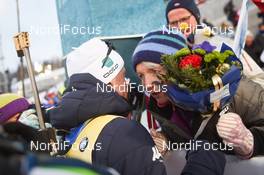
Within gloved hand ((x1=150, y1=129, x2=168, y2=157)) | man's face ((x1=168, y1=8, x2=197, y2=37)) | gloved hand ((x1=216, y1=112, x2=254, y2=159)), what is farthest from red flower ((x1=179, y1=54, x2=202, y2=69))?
man's face ((x1=168, y1=8, x2=197, y2=37))

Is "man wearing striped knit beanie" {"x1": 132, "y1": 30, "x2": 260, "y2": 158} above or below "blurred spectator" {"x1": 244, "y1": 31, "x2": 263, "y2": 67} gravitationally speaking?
above

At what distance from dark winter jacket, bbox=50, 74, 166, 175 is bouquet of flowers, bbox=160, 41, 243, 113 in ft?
0.78

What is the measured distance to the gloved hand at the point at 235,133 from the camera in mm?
1653

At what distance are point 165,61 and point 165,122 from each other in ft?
1.26

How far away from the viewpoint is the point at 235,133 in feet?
5.41

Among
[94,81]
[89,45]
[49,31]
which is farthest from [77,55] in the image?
[49,31]

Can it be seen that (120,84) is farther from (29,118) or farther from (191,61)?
(29,118)

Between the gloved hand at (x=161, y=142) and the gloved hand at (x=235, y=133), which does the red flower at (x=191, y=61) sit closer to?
the gloved hand at (x=235, y=133)

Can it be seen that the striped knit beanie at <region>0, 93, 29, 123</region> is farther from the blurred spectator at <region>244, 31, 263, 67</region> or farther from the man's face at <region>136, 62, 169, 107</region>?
the blurred spectator at <region>244, 31, 263, 67</region>

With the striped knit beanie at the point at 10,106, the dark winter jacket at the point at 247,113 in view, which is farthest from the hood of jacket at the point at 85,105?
the striped knit beanie at the point at 10,106

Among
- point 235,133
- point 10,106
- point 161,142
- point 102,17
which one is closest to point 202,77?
point 235,133

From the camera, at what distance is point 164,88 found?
1948 mm

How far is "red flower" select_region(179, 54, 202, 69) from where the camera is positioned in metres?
1.69

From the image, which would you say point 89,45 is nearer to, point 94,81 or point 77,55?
point 77,55
